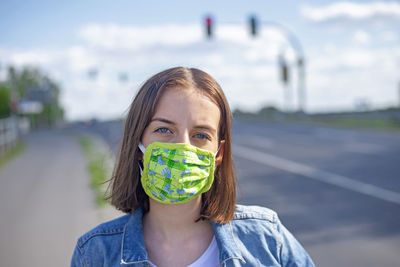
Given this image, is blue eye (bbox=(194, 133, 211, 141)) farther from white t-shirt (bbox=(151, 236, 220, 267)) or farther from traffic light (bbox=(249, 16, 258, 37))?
traffic light (bbox=(249, 16, 258, 37))

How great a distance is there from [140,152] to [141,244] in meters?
0.46

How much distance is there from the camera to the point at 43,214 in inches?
350

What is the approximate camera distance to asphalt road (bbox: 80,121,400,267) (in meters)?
6.94

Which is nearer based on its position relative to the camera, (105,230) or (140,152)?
(105,230)

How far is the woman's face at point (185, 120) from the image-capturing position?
7.14ft

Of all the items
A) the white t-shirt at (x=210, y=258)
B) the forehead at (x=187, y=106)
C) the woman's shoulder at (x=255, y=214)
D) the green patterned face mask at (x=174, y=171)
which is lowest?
the white t-shirt at (x=210, y=258)

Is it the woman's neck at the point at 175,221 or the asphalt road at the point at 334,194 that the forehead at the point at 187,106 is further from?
the asphalt road at the point at 334,194

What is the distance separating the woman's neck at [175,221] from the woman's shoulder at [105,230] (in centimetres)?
13

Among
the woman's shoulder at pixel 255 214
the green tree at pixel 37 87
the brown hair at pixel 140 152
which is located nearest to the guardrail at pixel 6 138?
the brown hair at pixel 140 152

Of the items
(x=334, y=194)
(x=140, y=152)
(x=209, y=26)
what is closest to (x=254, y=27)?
(x=209, y=26)

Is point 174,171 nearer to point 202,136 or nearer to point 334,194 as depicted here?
point 202,136

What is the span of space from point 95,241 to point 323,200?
876 centimetres

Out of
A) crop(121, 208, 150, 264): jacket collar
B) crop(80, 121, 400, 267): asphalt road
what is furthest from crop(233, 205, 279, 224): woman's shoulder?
crop(80, 121, 400, 267): asphalt road

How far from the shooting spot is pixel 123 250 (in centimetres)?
212
